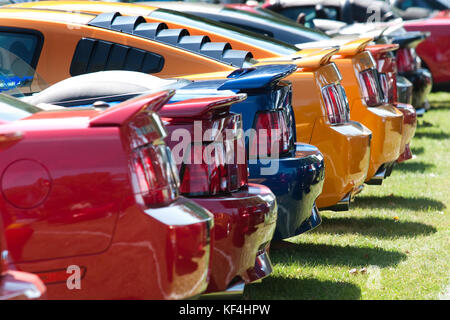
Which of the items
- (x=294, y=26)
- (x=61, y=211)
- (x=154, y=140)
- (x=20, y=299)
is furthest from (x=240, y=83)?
(x=294, y=26)

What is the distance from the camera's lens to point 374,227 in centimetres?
723

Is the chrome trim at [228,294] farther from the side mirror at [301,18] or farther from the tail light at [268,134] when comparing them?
the side mirror at [301,18]

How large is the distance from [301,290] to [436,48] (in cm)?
1170

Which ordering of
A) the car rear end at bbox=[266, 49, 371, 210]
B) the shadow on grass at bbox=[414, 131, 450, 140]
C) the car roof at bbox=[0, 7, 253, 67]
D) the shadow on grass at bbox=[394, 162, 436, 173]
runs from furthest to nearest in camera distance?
the shadow on grass at bbox=[414, 131, 450, 140] → the shadow on grass at bbox=[394, 162, 436, 173] → the car roof at bbox=[0, 7, 253, 67] → the car rear end at bbox=[266, 49, 371, 210]

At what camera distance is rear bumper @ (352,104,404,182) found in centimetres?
741

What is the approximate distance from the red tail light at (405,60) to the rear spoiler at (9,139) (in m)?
9.96

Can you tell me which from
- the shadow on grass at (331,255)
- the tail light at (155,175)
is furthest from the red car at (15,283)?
the shadow on grass at (331,255)

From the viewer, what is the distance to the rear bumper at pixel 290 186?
16.8 feet

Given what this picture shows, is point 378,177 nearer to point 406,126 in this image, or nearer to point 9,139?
point 406,126

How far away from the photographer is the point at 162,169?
3.40 metres

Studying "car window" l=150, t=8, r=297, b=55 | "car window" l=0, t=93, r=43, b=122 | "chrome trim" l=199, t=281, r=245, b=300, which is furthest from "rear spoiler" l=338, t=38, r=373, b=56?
"car window" l=0, t=93, r=43, b=122

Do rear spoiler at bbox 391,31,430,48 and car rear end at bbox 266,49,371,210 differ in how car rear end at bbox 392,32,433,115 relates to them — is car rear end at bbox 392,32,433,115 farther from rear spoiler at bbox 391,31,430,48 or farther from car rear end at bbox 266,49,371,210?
car rear end at bbox 266,49,371,210

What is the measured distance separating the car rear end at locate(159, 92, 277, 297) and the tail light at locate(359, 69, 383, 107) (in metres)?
3.39

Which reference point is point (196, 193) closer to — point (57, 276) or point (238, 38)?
point (57, 276)
